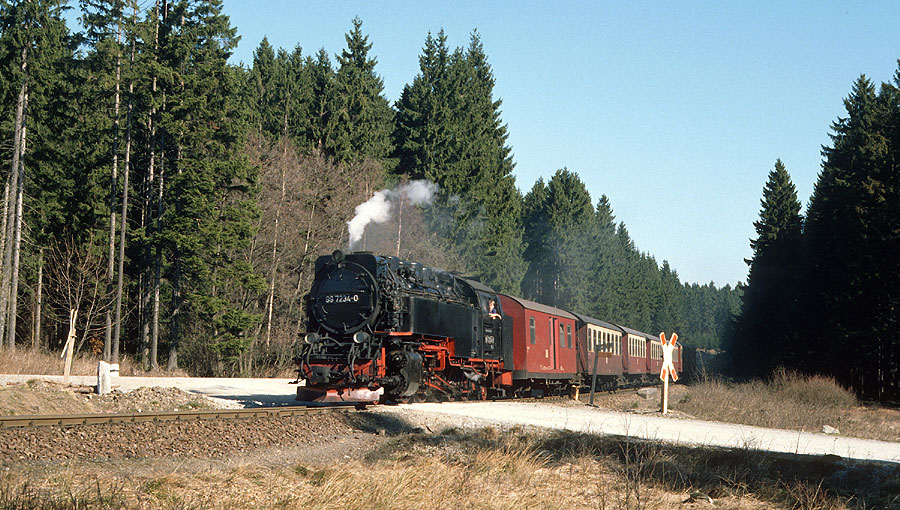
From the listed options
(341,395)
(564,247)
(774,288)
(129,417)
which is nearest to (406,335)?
(341,395)

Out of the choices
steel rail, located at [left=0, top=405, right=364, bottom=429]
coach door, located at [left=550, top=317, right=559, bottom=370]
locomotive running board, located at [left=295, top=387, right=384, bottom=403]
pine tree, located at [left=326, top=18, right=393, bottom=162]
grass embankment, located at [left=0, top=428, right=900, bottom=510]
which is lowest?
grass embankment, located at [left=0, top=428, right=900, bottom=510]

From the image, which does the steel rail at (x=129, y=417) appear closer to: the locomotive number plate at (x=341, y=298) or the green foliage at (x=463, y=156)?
the locomotive number plate at (x=341, y=298)

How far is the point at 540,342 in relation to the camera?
25375mm

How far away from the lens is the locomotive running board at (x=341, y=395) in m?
17.2

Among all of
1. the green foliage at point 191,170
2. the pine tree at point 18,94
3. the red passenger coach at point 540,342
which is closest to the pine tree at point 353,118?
the green foliage at point 191,170

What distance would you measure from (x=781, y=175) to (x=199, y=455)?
7620 centimetres

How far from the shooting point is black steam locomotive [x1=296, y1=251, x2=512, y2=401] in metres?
17.5

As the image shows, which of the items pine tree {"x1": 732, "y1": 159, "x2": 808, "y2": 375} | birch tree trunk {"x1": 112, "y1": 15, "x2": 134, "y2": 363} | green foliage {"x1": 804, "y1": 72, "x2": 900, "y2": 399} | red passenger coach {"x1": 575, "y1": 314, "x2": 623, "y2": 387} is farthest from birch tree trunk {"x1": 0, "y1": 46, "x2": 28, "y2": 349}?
pine tree {"x1": 732, "y1": 159, "x2": 808, "y2": 375}

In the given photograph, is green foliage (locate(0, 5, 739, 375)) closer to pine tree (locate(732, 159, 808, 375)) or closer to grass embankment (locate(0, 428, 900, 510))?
grass embankment (locate(0, 428, 900, 510))

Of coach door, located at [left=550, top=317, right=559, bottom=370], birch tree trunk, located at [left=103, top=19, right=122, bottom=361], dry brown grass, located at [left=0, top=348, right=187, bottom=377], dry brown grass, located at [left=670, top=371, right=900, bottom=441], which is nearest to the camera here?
dry brown grass, located at [left=670, top=371, right=900, bottom=441]

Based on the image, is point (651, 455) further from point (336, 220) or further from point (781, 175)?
point (781, 175)

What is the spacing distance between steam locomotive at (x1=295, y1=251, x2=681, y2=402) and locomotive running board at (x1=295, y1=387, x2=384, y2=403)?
0.02m

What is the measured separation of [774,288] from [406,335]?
51.5 meters

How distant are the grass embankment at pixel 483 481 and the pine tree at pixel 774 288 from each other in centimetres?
3839
